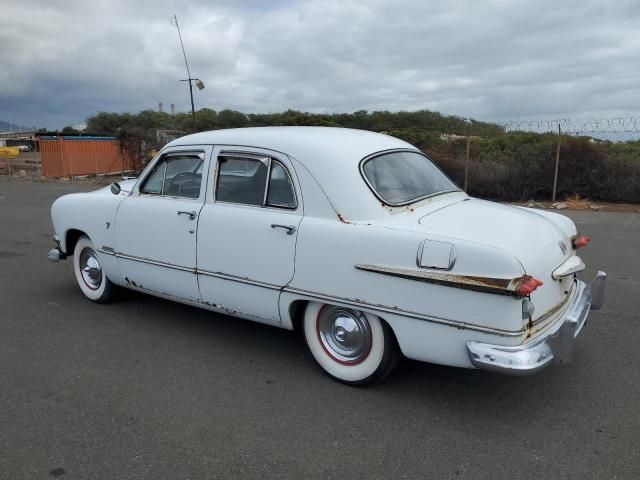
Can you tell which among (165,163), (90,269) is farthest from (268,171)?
(90,269)

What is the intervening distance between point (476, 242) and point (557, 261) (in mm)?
695

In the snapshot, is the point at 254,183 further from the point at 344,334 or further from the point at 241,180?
the point at 344,334

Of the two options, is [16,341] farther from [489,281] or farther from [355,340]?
[489,281]

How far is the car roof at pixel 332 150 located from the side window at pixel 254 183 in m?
0.13

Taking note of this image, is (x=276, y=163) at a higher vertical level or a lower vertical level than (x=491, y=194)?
→ higher

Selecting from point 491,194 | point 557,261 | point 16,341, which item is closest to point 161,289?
point 16,341

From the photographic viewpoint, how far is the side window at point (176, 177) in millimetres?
4398

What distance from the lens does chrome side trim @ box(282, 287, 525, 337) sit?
2977mm

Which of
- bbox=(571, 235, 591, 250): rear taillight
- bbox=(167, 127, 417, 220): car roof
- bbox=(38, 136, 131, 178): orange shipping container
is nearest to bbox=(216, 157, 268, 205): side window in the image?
bbox=(167, 127, 417, 220): car roof

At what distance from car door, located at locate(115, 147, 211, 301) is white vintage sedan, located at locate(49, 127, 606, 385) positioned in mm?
13

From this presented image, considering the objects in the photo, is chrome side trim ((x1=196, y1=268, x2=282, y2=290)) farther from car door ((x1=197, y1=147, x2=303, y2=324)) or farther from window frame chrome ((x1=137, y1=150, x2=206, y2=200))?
window frame chrome ((x1=137, y1=150, x2=206, y2=200))

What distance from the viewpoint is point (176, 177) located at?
4.59 meters

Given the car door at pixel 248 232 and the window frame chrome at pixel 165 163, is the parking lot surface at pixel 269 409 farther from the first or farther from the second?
the window frame chrome at pixel 165 163

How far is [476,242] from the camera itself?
120 inches
